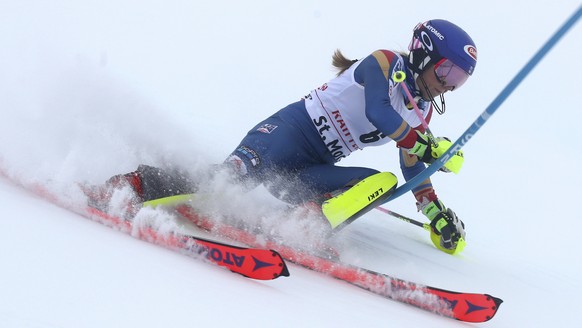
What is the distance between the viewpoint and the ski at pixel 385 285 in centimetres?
290

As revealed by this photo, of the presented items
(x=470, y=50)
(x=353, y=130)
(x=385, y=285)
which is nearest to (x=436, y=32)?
(x=470, y=50)

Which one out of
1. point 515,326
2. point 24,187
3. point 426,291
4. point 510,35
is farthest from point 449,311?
point 510,35

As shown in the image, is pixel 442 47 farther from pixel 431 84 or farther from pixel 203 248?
pixel 203 248

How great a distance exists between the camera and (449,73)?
148 inches

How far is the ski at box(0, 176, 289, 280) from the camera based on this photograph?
267 cm

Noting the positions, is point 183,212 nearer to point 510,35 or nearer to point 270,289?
point 270,289

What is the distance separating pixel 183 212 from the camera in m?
3.54

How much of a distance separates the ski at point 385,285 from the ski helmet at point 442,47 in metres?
1.37

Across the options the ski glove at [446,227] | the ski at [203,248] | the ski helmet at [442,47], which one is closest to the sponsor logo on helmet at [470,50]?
the ski helmet at [442,47]

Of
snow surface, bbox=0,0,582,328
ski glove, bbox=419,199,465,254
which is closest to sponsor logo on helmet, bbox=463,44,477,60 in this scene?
ski glove, bbox=419,199,465,254

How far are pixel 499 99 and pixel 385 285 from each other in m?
1.14

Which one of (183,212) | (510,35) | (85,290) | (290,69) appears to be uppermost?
(510,35)

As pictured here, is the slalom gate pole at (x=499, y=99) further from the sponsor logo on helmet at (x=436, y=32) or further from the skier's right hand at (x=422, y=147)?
the sponsor logo on helmet at (x=436, y=32)

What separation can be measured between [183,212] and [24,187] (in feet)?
2.79
